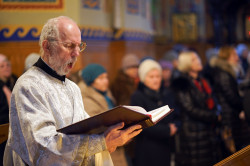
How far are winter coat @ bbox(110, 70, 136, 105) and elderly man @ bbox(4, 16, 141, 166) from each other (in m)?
3.35

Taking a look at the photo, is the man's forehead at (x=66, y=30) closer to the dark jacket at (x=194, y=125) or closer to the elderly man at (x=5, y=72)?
the elderly man at (x=5, y=72)

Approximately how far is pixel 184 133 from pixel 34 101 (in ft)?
10.4

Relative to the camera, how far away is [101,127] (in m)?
2.39

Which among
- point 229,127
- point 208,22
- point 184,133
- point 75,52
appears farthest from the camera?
point 208,22

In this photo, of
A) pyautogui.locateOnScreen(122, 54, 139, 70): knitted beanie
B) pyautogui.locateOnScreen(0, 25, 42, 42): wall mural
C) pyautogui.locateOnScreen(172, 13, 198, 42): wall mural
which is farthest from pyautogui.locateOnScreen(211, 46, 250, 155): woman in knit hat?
pyautogui.locateOnScreen(172, 13, 198, 42): wall mural

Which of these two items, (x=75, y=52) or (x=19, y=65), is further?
(x=19, y=65)

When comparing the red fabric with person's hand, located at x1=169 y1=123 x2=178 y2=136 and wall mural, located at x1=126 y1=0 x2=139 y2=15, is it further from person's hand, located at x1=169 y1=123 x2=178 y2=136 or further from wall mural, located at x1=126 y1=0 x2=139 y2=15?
wall mural, located at x1=126 y1=0 x2=139 y2=15

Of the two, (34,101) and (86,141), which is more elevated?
(34,101)

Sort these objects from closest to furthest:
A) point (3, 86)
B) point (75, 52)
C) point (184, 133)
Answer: point (75, 52), point (3, 86), point (184, 133)

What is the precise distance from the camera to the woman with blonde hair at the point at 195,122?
522cm

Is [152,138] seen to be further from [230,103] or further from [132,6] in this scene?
[132,6]

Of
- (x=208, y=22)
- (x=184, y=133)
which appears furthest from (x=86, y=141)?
(x=208, y=22)

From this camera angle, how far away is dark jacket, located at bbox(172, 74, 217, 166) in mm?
5223

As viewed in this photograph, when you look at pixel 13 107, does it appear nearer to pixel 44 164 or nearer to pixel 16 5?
pixel 44 164
